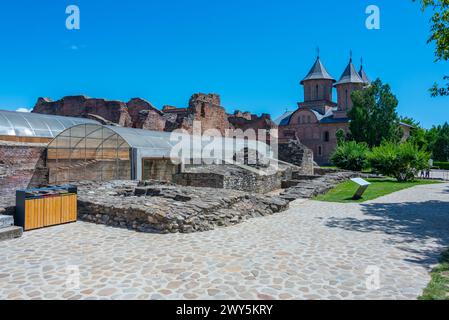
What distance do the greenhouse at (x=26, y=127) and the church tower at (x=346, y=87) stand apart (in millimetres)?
A: 47570

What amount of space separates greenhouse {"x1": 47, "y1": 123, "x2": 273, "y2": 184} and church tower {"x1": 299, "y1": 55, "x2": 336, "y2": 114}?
47.8 meters

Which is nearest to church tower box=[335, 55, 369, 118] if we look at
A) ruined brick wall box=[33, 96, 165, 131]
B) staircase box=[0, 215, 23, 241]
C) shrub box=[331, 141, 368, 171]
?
shrub box=[331, 141, 368, 171]

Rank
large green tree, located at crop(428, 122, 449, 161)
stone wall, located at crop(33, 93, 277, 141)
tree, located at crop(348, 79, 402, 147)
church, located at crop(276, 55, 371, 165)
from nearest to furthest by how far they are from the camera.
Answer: stone wall, located at crop(33, 93, 277, 141) → tree, located at crop(348, 79, 402, 147) → church, located at crop(276, 55, 371, 165) → large green tree, located at crop(428, 122, 449, 161)

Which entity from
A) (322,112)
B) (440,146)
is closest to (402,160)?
(322,112)

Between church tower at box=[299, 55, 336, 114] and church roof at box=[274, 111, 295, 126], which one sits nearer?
church roof at box=[274, 111, 295, 126]

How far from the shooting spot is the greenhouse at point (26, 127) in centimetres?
1877

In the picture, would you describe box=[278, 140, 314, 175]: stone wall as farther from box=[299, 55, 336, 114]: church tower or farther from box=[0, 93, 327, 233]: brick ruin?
box=[299, 55, 336, 114]: church tower

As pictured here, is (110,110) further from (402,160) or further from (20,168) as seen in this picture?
(402,160)

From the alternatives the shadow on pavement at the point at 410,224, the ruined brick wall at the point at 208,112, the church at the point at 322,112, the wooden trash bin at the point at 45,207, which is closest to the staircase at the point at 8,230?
the wooden trash bin at the point at 45,207

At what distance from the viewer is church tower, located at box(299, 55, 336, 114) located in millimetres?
61875

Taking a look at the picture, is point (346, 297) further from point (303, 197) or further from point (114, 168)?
point (114, 168)

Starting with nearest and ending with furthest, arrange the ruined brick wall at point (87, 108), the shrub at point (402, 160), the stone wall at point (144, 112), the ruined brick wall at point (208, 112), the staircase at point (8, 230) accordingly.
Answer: the staircase at point (8, 230)
the shrub at point (402, 160)
the stone wall at point (144, 112)
the ruined brick wall at point (208, 112)
the ruined brick wall at point (87, 108)

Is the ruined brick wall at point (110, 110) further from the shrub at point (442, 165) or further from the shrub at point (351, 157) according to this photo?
the shrub at point (442, 165)
